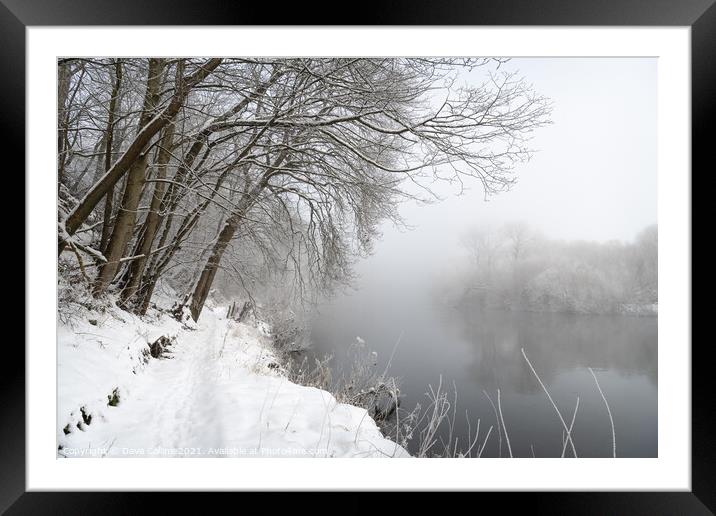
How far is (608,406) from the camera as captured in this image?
2088 mm

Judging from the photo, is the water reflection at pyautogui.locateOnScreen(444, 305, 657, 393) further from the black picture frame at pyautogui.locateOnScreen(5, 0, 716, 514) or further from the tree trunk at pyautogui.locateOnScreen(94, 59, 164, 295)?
the tree trunk at pyautogui.locateOnScreen(94, 59, 164, 295)

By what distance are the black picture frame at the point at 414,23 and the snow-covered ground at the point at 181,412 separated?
25 cm

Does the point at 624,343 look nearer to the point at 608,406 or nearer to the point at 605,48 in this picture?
the point at 608,406

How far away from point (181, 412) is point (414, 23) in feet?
8.90

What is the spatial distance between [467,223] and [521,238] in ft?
1.33

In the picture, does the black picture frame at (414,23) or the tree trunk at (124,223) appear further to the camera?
the tree trunk at (124,223)

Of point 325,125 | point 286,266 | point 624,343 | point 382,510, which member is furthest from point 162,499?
point 624,343

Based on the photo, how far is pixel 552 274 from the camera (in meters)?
2.45

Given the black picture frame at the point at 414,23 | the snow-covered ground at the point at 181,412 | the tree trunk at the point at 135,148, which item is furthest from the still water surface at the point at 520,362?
the tree trunk at the point at 135,148

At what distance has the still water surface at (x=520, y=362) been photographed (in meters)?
1.94

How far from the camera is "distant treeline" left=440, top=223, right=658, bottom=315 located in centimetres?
207

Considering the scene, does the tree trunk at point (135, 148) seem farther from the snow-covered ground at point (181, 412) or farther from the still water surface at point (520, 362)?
the still water surface at point (520, 362)

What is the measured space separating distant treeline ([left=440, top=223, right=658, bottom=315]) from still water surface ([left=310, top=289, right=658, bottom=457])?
104 millimetres

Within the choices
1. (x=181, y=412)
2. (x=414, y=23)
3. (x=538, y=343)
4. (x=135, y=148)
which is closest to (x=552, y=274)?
(x=538, y=343)
